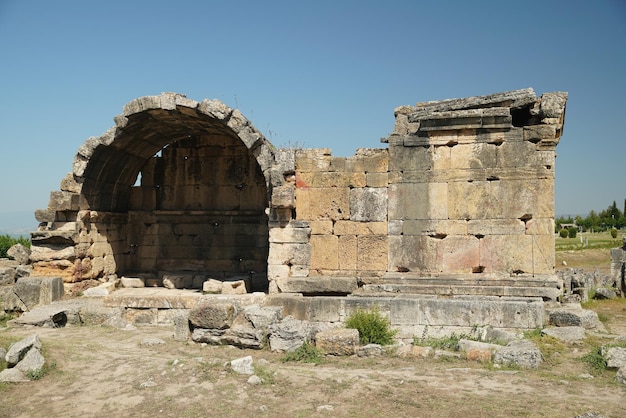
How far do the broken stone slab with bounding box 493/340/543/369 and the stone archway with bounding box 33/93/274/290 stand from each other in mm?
6538

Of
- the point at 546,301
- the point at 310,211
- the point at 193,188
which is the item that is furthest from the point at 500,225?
the point at 193,188

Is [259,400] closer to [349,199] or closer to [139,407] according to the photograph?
[139,407]

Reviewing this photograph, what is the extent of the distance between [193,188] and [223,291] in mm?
3403

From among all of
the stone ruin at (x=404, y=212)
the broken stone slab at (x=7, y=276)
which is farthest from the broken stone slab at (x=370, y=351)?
the broken stone slab at (x=7, y=276)

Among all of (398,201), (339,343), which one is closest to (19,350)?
(339,343)

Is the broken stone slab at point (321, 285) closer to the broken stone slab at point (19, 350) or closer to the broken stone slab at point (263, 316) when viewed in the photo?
the broken stone slab at point (263, 316)

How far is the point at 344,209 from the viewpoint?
10.3 metres

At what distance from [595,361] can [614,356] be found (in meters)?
0.24

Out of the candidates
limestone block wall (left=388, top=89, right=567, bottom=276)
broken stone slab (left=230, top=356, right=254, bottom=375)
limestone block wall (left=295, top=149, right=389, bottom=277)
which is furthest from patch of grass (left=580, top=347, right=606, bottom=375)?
broken stone slab (left=230, top=356, right=254, bottom=375)

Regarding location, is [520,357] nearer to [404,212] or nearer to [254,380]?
[254,380]

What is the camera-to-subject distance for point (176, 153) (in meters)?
14.0

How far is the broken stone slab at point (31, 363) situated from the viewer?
7004mm

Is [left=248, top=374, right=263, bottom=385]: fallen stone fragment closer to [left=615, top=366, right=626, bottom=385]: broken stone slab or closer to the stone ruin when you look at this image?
the stone ruin

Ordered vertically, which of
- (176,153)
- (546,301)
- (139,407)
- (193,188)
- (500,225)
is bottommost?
(139,407)
